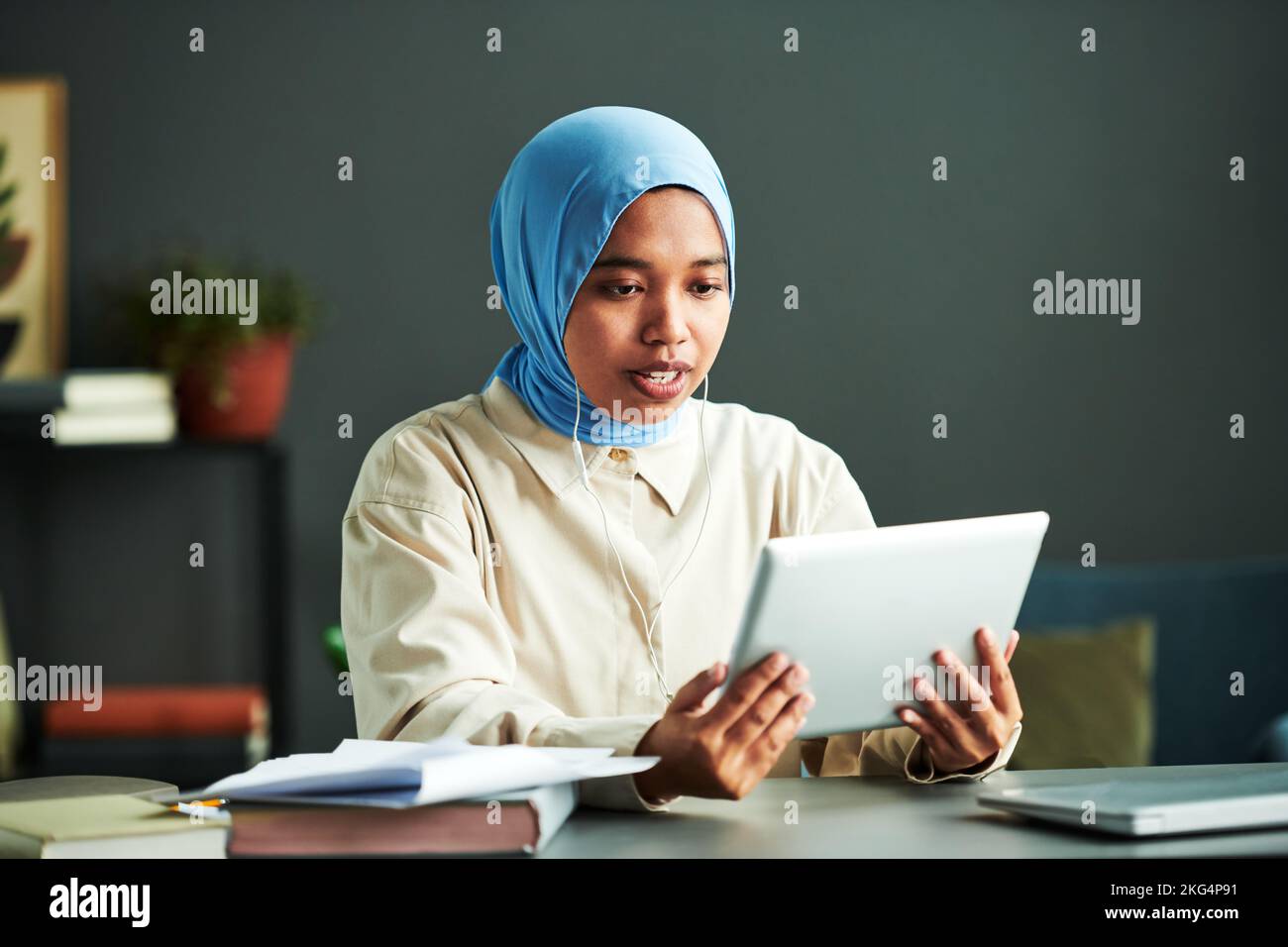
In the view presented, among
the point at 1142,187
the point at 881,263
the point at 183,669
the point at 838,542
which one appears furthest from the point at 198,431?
the point at 838,542

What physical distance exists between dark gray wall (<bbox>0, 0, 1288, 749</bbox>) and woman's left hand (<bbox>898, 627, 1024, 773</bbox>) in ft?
7.32

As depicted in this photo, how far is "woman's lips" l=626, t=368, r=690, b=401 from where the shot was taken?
134 cm

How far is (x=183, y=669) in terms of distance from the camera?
3438 mm

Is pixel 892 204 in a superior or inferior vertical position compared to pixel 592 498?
superior

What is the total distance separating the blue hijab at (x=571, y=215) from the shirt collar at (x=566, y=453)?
0.01 metres

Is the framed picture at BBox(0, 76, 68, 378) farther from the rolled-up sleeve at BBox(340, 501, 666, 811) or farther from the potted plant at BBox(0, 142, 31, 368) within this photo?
the rolled-up sleeve at BBox(340, 501, 666, 811)

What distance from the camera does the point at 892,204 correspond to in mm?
3340

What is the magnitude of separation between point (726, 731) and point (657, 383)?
0.44 metres

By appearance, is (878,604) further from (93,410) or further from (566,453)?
(93,410)

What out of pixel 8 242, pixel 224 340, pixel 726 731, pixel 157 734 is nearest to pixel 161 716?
pixel 157 734

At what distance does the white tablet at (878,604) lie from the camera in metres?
0.95
